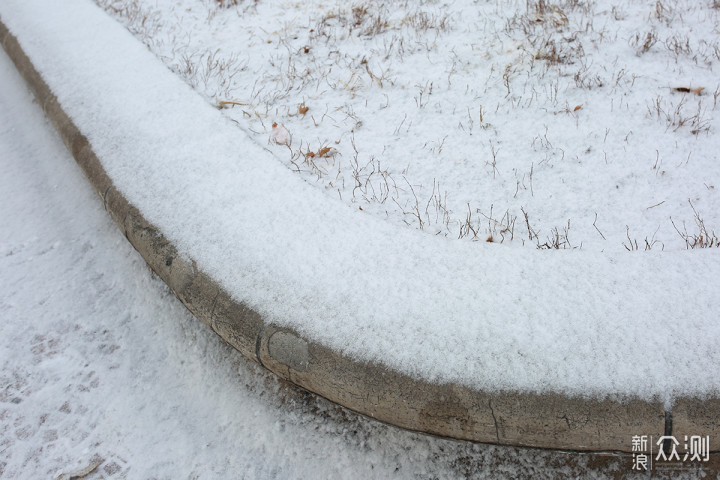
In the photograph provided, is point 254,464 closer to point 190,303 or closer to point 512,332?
point 190,303

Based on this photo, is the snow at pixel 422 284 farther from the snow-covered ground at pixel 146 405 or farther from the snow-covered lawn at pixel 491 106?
the snow-covered ground at pixel 146 405

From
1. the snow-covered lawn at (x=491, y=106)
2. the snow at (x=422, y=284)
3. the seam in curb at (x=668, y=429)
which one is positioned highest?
the snow-covered lawn at (x=491, y=106)

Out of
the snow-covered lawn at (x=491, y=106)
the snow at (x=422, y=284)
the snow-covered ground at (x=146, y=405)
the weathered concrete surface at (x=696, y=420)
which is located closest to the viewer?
the weathered concrete surface at (x=696, y=420)

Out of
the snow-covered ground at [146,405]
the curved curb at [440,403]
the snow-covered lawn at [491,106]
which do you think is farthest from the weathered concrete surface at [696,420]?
the snow-covered lawn at [491,106]

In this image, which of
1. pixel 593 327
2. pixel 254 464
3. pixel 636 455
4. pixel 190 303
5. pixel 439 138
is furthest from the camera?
pixel 439 138

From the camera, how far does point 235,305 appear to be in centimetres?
240

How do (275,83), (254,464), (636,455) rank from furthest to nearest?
(275,83) < (254,464) < (636,455)

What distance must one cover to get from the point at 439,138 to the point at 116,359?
8.22 ft

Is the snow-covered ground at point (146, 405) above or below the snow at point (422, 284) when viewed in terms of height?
below

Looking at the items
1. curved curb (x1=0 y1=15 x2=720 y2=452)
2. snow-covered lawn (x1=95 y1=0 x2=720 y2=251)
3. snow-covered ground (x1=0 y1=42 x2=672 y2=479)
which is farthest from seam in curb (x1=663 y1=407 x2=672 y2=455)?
snow-covered lawn (x1=95 y1=0 x2=720 y2=251)

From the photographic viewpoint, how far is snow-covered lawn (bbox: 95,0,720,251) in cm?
294

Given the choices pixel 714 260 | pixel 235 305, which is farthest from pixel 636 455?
pixel 235 305

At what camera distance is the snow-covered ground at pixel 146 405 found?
7.28 feet

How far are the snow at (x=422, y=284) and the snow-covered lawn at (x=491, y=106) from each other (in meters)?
0.29
